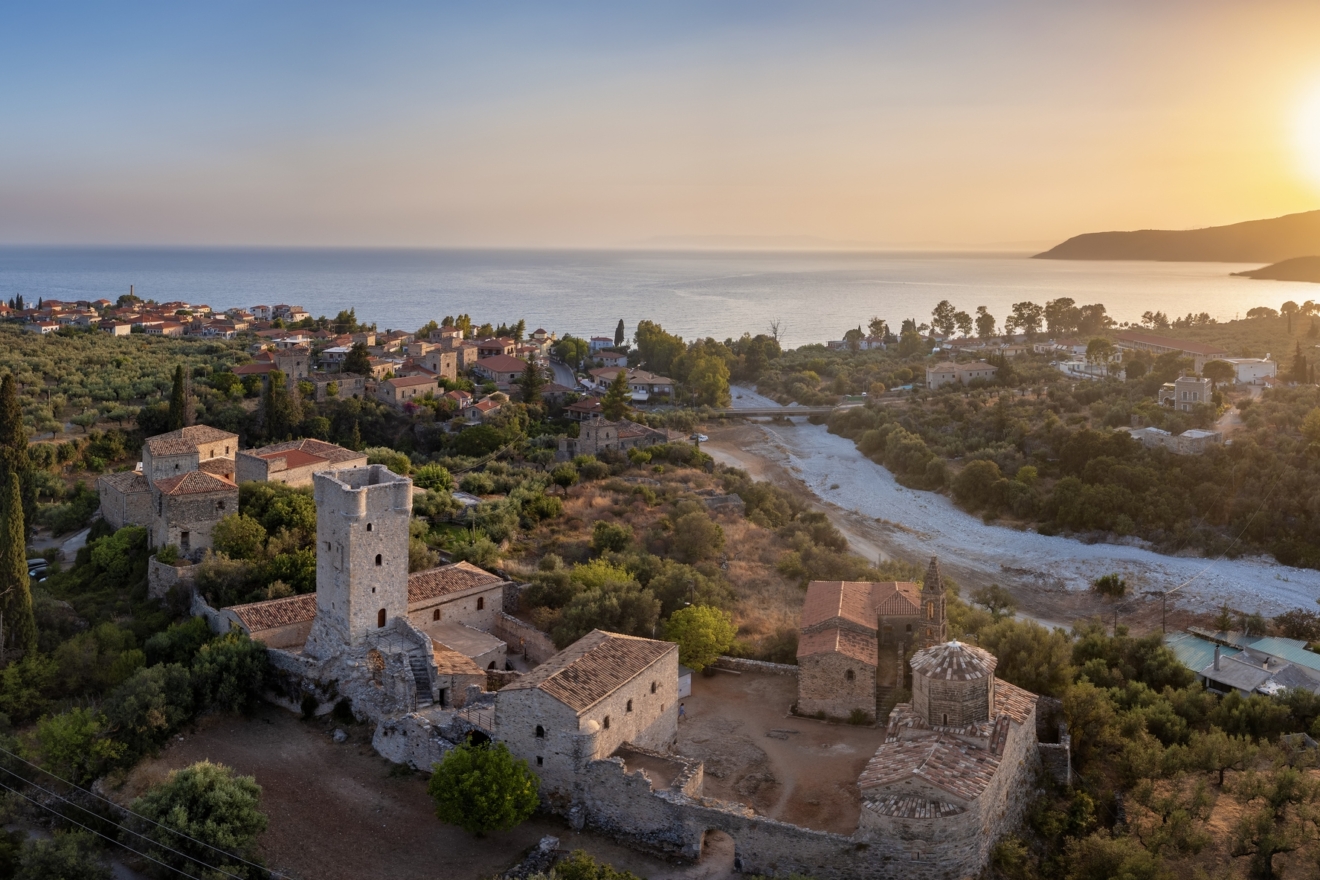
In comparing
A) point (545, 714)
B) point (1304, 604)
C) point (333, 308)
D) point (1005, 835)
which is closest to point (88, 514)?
point (545, 714)

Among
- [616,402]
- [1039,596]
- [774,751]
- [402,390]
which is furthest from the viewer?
[402,390]

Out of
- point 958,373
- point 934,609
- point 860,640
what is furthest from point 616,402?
point 934,609

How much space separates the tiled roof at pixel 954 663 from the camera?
630 inches

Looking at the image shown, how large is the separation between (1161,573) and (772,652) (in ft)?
70.4

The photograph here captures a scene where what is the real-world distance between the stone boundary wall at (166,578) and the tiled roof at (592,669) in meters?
11.2

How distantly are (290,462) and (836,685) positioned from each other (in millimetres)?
19045

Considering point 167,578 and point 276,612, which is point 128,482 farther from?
point 276,612

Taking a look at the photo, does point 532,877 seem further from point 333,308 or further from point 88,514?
point 333,308

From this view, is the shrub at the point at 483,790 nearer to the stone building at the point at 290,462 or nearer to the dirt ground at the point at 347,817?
the dirt ground at the point at 347,817

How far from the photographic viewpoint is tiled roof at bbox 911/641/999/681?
52.5 ft

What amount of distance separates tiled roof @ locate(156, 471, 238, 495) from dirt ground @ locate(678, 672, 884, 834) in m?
13.8

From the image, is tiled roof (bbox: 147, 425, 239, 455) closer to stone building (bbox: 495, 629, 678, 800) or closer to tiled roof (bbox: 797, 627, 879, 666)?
stone building (bbox: 495, 629, 678, 800)

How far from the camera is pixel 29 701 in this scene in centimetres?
2047

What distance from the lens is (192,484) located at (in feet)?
83.9
